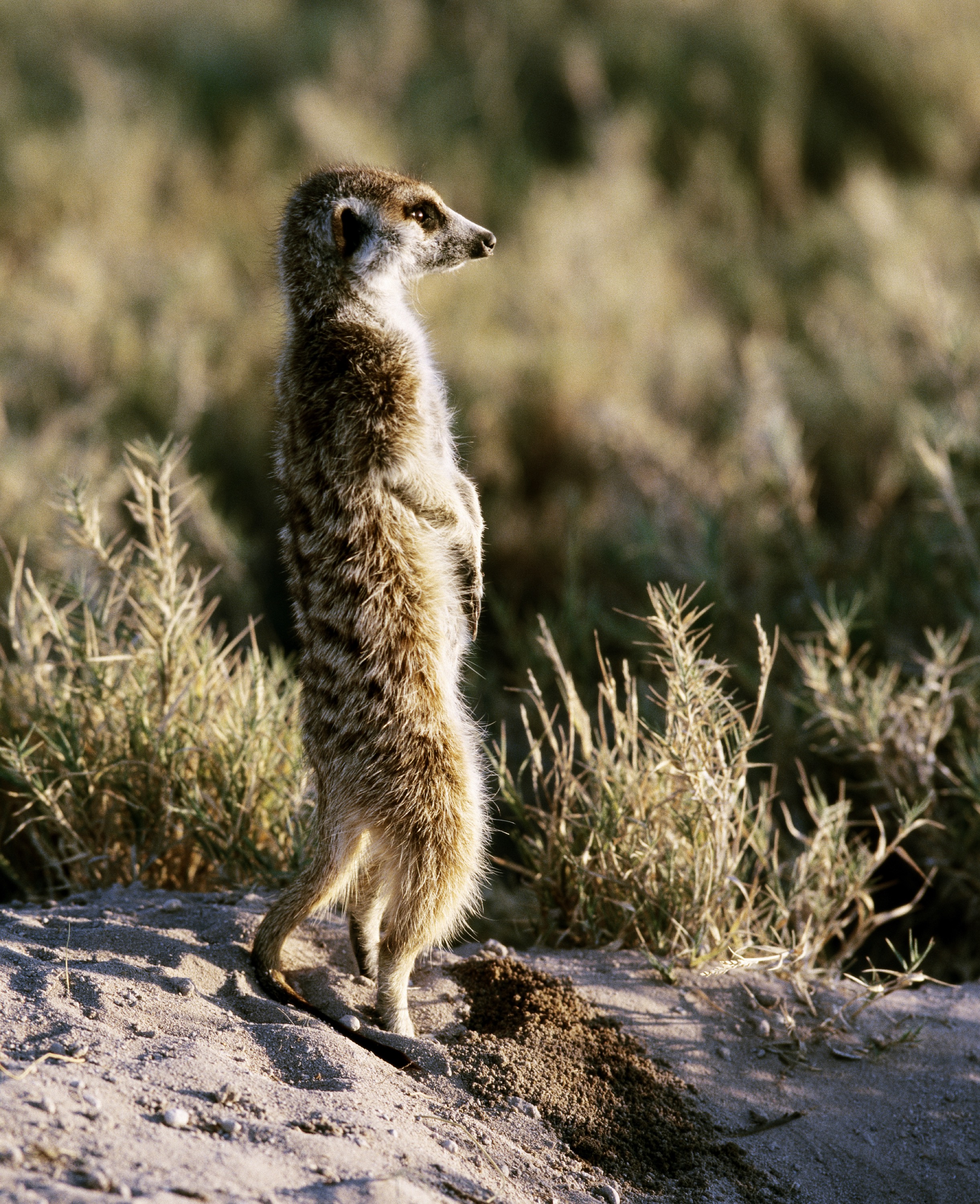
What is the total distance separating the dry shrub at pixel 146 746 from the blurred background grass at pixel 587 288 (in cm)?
45

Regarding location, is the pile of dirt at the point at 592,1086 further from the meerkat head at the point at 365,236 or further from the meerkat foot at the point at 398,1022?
the meerkat head at the point at 365,236

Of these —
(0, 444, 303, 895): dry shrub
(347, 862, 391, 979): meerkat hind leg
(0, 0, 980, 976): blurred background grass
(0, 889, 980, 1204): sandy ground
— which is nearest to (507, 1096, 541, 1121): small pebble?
(0, 889, 980, 1204): sandy ground

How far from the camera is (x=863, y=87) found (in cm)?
1195

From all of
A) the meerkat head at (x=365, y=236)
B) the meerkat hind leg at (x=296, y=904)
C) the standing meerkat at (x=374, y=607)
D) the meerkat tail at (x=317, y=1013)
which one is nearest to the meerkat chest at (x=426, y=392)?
the standing meerkat at (x=374, y=607)

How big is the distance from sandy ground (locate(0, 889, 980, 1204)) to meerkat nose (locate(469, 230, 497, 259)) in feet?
6.26

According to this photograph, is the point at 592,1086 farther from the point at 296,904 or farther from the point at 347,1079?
the point at 296,904

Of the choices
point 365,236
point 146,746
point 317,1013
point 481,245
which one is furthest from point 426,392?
point 317,1013

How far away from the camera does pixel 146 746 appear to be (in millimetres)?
3436

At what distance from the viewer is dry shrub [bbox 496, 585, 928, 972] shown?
307cm

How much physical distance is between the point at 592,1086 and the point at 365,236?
222 cm

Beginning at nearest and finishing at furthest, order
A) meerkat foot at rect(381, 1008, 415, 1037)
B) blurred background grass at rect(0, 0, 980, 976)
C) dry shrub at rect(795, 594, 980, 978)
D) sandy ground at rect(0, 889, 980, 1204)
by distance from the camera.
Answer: sandy ground at rect(0, 889, 980, 1204) → meerkat foot at rect(381, 1008, 415, 1037) → dry shrub at rect(795, 594, 980, 978) → blurred background grass at rect(0, 0, 980, 976)

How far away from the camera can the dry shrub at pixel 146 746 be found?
3.41 m

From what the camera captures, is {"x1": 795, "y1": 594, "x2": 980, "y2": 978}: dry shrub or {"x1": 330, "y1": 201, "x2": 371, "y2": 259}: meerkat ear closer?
{"x1": 330, "y1": 201, "x2": 371, "y2": 259}: meerkat ear

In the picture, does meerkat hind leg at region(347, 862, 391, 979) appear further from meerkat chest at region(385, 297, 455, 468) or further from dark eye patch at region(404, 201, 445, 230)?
dark eye patch at region(404, 201, 445, 230)
